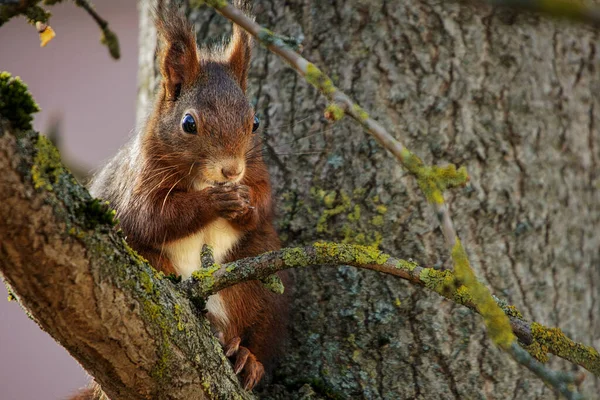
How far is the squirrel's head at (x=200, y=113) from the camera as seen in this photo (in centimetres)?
202

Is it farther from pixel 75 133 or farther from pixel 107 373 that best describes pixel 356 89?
pixel 75 133

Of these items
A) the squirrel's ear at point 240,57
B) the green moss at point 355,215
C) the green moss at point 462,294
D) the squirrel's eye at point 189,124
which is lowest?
the green moss at point 462,294

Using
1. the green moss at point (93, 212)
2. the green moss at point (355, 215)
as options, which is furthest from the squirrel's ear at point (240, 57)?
Answer: the green moss at point (93, 212)

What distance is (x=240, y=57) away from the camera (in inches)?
87.9

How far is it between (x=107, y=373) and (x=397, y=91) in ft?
3.86

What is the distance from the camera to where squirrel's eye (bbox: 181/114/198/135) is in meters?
2.06

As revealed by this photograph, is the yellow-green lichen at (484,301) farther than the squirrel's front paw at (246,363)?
No

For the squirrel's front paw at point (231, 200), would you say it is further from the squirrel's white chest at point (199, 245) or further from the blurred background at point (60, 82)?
the blurred background at point (60, 82)

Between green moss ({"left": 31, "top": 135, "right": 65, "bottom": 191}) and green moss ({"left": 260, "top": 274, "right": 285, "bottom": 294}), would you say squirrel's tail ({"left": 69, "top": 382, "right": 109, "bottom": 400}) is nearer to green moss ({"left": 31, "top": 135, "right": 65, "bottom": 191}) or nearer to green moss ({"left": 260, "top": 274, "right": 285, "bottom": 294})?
green moss ({"left": 260, "top": 274, "right": 285, "bottom": 294})

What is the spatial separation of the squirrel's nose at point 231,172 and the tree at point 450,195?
10.8 inches

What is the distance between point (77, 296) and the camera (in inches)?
47.6

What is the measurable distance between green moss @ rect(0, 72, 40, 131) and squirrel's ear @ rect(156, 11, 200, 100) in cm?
100

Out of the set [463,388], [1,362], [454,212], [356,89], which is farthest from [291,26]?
[1,362]

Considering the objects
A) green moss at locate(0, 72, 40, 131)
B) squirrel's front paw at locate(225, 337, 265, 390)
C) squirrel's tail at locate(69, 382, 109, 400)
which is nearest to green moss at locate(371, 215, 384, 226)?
squirrel's front paw at locate(225, 337, 265, 390)
